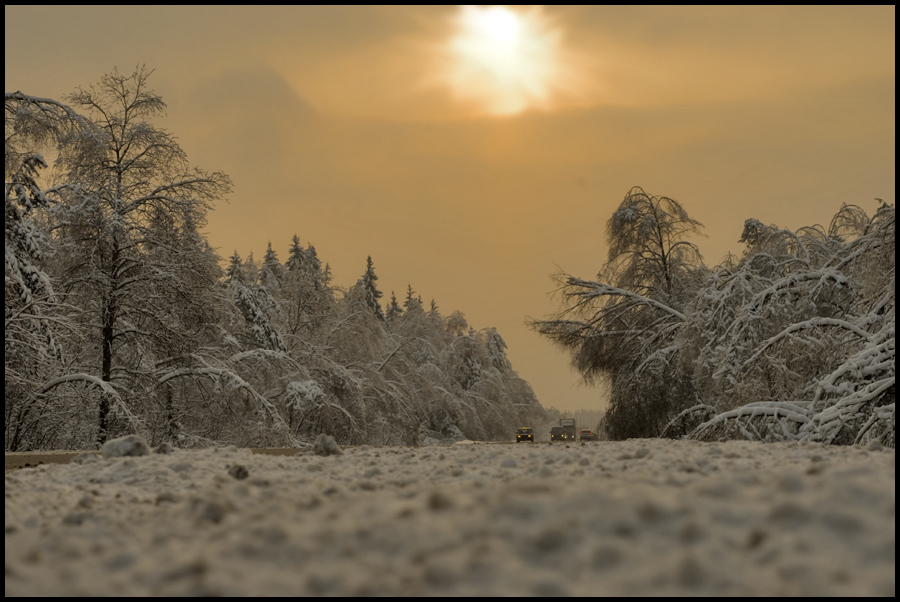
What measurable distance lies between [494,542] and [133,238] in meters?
15.2

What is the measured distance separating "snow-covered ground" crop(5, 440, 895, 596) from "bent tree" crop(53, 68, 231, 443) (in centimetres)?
1264

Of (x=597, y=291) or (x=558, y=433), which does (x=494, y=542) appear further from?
(x=558, y=433)

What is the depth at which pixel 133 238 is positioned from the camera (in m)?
15.5

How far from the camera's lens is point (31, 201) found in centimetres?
1255

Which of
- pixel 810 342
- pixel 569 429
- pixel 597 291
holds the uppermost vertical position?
pixel 597 291

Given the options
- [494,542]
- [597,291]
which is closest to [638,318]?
[597,291]

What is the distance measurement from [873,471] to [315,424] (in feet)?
73.6

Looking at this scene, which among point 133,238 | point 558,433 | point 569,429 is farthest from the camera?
point 569,429

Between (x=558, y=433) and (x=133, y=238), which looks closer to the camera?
(x=133, y=238)

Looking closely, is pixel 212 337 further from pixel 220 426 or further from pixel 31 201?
pixel 31 201

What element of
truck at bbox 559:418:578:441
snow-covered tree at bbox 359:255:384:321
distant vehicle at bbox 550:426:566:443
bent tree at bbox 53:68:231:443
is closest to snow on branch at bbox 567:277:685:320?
bent tree at bbox 53:68:231:443

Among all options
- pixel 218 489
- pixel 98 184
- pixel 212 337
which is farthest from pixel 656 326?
pixel 218 489

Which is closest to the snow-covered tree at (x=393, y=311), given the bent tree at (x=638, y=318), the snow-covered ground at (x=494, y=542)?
the bent tree at (x=638, y=318)

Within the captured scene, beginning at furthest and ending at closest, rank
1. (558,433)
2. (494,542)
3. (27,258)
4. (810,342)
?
(558,433) < (27,258) < (810,342) < (494,542)
